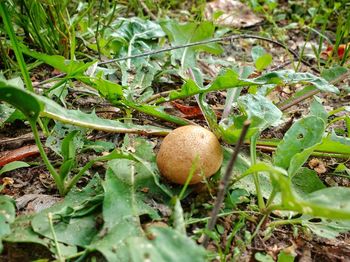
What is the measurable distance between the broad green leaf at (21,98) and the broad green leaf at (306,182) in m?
0.75

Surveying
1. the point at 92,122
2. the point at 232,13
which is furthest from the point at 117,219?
the point at 232,13

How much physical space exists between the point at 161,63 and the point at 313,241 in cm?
107

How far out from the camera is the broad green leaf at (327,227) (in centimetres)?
108

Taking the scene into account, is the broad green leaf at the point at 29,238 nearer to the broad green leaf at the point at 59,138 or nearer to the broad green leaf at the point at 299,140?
the broad green leaf at the point at 59,138

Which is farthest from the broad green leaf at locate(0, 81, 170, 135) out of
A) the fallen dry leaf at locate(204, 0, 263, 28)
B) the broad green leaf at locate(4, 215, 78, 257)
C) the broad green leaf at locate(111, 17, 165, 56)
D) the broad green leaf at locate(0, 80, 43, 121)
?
the fallen dry leaf at locate(204, 0, 263, 28)

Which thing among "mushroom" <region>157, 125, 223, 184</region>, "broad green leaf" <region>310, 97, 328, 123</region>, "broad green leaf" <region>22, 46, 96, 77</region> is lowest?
"broad green leaf" <region>310, 97, 328, 123</region>

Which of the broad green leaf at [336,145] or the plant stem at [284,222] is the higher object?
the broad green leaf at [336,145]

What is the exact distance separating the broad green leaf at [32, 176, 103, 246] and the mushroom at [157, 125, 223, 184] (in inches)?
7.5

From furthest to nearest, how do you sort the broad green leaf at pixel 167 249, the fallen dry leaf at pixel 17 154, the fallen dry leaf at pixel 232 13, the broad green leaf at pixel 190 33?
the fallen dry leaf at pixel 232 13 → the broad green leaf at pixel 190 33 → the fallen dry leaf at pixel 17 154 → the broad green leaf at pixel 167 249

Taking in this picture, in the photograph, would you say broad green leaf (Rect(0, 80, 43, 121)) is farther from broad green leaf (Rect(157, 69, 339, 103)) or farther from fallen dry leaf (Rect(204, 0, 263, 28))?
fallen dry leaf (Rect(204, 0, 263, 28))

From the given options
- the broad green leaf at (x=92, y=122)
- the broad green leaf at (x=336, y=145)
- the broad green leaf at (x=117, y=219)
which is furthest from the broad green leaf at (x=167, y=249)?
the broad green leaf at (x=336, y=145)

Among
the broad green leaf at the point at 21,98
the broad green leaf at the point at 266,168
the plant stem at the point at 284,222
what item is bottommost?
the plant stem at the point at 284,222

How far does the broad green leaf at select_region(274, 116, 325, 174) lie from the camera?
1.17 metres

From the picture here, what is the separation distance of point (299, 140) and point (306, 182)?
16 cm
